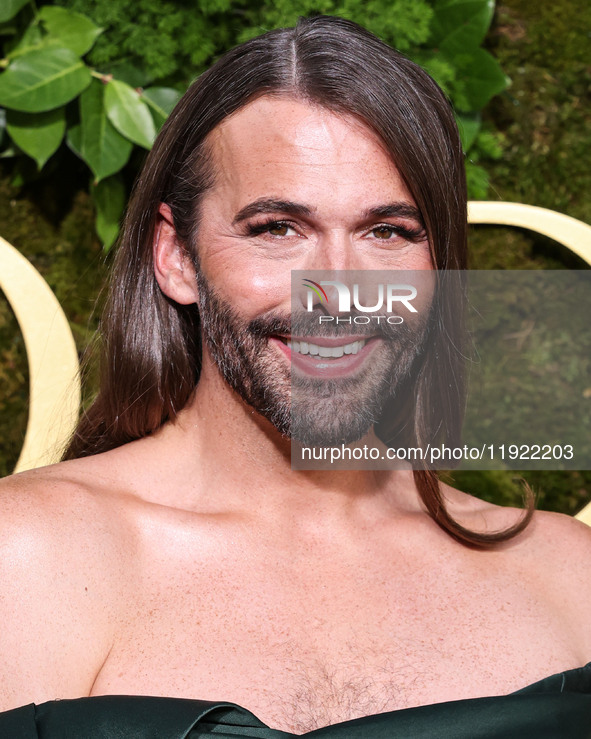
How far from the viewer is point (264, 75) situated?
4.85 feet

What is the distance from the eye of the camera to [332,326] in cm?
141

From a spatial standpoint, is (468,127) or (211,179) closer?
(211,179)

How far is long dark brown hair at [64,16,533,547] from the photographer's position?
1.45 meters

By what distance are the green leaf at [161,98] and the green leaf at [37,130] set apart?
0.19 metres

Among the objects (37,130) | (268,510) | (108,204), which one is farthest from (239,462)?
(37,130)

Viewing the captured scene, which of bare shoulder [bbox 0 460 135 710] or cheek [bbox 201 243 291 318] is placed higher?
cheek [bbox 201 243 291 318]

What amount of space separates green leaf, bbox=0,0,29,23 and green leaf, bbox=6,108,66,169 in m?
0.19

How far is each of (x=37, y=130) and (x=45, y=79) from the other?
0.11 m

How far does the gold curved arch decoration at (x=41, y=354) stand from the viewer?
193 centimetres

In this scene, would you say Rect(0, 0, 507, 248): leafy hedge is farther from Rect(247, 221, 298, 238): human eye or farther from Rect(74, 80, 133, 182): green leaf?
Rect(247, 221, 298, 238): human eye

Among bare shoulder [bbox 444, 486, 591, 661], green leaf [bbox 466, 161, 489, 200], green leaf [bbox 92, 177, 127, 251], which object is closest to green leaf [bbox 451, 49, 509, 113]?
green leaf [bbox 466, 161, 489, 200]

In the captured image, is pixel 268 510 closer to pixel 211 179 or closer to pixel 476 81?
pixel 211 179

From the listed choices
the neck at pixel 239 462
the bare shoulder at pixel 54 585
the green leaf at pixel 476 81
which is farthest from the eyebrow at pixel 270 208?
the green leaf at pixel 476 81

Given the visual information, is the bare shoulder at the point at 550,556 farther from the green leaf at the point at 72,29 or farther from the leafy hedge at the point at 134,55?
the green leaf at the point at 72,29
